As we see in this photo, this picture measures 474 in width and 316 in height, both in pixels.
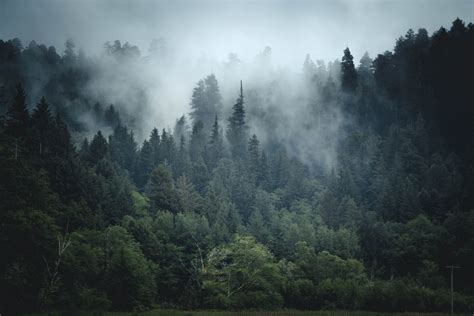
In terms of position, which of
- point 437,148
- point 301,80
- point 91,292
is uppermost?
point 301,80

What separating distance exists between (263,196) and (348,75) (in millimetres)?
66648

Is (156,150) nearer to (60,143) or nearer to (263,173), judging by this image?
(263,173)

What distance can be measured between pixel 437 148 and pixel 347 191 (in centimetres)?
2965

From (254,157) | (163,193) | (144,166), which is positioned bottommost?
(163,193)

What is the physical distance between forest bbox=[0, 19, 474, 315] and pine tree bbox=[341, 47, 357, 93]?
671 millimetres

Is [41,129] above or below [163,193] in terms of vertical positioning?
above

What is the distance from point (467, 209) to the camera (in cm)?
12206

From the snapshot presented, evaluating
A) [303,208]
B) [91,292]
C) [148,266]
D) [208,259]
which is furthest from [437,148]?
[91,292]

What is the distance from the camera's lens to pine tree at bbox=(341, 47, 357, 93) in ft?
598

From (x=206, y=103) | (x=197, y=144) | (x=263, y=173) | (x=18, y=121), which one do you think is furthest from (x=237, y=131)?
(x=18, y=121)

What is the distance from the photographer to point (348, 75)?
7264 inches

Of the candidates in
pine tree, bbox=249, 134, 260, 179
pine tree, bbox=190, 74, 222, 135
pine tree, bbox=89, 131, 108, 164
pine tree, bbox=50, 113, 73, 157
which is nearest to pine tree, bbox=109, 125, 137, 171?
pine tree, bbox=89, 131, 108, 164

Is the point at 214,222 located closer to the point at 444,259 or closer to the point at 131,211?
the point at 131,211

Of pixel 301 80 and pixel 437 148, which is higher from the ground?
pixel 301 80
